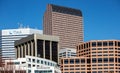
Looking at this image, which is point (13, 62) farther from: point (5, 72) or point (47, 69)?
point (5, 72)

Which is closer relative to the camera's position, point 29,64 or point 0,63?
point 0,63

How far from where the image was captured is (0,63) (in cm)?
15925

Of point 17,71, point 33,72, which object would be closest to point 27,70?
point 33,72

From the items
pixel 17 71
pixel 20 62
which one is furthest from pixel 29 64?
pixel 17 71

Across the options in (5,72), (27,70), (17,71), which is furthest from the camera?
(27,70)

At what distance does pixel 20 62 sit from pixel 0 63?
3813cm

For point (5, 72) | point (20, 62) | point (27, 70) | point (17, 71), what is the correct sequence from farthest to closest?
1. point (20, 62)
2. point (27, 70)
3. point (17, 71)
4. point (5, 72)

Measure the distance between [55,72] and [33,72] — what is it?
10921mm

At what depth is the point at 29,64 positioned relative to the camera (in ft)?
649

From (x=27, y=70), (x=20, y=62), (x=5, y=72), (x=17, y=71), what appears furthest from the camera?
(x=20, y=62)

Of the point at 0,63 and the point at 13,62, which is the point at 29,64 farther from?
the point at 0,63

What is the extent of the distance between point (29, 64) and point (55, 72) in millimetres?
14270

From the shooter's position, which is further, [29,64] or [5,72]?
[29,64]

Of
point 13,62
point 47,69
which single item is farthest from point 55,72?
point 13,62
